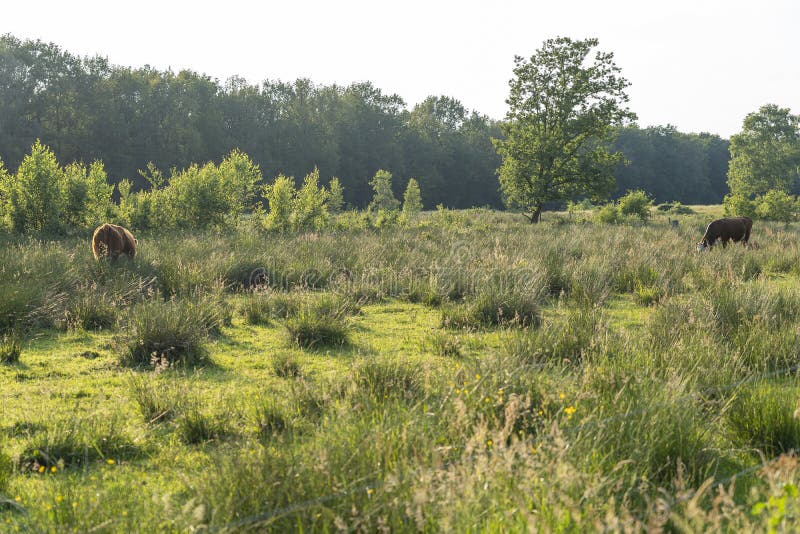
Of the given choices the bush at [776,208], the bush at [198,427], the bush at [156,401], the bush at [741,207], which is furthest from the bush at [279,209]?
the bush at [776,208]

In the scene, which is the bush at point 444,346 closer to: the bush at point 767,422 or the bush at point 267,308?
the bush at point 267,308

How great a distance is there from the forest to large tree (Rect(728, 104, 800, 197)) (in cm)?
2608

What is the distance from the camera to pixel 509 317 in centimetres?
736

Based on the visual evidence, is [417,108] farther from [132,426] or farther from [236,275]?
[132,426]

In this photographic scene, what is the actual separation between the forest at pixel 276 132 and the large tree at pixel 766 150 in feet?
85.6

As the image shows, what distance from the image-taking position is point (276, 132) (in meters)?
68.4

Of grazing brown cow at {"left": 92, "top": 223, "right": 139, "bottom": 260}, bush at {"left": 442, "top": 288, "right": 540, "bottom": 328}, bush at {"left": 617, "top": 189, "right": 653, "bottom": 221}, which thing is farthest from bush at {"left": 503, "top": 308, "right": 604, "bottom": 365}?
bush at {"left": 617, "top": 189, "right": 653, "bottom": 221}

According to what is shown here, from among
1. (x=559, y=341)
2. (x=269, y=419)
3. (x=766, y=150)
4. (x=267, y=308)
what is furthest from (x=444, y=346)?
(x=766, y=150)

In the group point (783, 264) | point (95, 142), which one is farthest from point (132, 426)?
point (95, 142)

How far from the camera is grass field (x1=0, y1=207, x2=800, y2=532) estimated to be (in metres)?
2.39

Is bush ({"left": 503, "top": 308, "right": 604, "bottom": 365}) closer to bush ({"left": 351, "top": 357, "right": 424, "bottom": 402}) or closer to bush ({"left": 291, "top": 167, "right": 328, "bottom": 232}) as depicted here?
bush ({"left": 351, "top": 357, "right": 424, "bottom": 402})

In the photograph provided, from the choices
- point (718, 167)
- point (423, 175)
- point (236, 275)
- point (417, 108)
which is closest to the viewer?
point (236, 275)

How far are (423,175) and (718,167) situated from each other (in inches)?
2541

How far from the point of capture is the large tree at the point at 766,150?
56.4 metres
